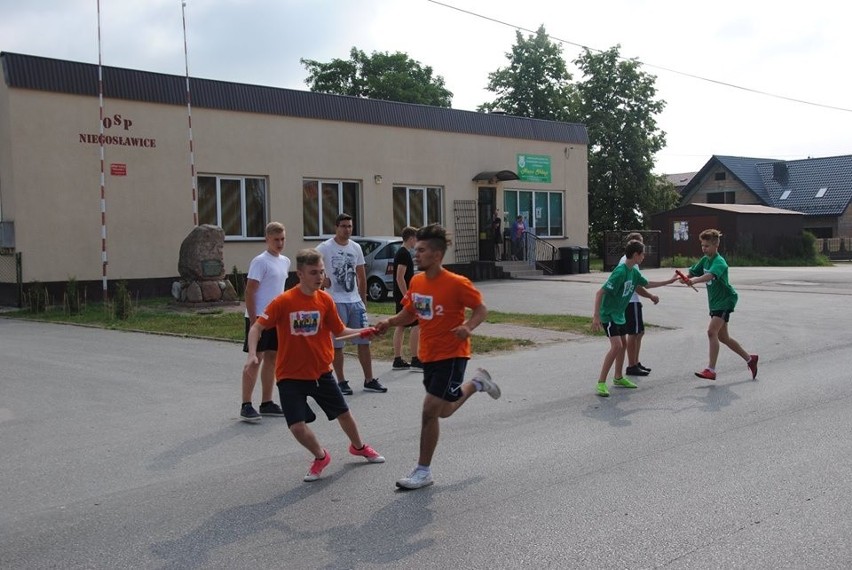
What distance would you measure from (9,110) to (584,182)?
795 inches

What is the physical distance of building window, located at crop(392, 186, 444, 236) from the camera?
26297mm

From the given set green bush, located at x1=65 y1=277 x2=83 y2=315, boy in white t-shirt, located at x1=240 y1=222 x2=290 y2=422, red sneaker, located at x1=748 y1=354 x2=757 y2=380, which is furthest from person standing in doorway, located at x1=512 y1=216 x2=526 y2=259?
boy in white t-shirt, located at x1=240 y1=222 x2=290 y2=422

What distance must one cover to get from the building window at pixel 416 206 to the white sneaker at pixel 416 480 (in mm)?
20375

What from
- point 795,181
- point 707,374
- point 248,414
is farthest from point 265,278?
point 795,181

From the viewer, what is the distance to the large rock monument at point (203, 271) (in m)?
18.2

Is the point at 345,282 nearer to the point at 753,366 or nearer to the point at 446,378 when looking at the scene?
the point at 446,378

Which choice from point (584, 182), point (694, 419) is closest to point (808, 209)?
point (584, 182)

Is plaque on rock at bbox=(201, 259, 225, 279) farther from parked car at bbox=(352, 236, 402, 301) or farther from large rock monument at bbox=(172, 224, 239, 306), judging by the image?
parked car at bbox=(352, 236, 402, 301)

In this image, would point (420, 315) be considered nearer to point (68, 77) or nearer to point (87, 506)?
point (87, 506)

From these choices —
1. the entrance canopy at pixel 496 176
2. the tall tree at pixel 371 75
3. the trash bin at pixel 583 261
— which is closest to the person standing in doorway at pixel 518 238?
the entrance canopy at pixel 496 176

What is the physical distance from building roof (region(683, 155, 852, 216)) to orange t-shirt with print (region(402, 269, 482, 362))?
56270mm

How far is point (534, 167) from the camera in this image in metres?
30.5

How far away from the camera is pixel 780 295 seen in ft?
67.7

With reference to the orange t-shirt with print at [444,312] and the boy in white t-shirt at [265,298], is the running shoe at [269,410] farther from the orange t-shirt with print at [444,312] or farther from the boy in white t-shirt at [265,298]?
the orange t-shirt with print at [444,312]
